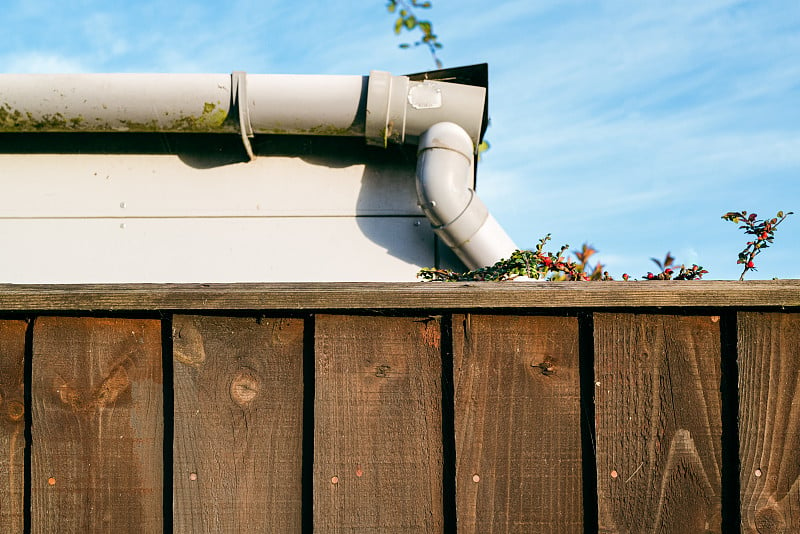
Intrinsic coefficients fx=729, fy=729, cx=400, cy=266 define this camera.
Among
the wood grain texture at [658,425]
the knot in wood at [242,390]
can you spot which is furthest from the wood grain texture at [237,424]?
the wood grain texture at [658,425]

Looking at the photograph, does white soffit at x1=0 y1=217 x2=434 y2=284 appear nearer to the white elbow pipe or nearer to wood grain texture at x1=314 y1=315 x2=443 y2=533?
the white elbow pipe

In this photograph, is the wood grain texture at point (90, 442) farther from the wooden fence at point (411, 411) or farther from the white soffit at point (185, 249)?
the white soffit at point (185, 249)

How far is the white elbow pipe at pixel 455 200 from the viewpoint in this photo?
9.51 feet

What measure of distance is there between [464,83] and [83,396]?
2.35 meters

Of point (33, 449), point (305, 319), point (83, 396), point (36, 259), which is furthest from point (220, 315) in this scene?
point (36, 259)

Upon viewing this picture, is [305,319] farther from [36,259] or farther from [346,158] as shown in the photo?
[36,259]

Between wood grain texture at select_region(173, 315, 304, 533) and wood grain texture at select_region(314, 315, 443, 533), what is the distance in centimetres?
5

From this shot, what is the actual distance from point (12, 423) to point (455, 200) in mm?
1977

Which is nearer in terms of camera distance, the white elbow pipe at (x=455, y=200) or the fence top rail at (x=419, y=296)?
the fence top rail at (x=419, y=296)

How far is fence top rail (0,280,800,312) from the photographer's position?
1.16 meters

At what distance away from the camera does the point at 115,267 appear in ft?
9.87

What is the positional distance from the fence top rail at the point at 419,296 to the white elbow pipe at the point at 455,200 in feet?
5.75

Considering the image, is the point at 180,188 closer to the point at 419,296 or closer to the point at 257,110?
the point at 257,110

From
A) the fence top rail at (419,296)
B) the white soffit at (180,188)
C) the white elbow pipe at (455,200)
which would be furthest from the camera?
the white soffit at (180,188)
